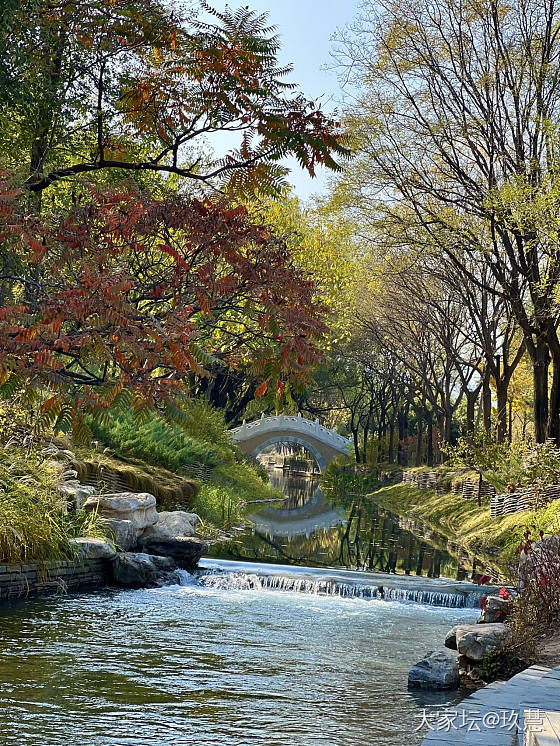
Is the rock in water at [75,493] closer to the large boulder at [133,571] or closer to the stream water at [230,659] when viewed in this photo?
the large boulder at [133,571]

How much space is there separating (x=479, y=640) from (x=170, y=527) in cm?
879

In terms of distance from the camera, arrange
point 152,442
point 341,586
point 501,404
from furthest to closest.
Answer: point 501,404 → point 152,442 → point 341,586

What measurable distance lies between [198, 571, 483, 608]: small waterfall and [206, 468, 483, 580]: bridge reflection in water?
2123 mm

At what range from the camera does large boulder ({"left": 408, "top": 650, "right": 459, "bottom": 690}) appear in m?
8.75

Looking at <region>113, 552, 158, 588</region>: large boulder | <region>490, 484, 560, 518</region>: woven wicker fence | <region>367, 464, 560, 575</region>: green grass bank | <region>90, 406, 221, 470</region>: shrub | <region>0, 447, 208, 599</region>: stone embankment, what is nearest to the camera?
<region>0, 447, 208, 599</region>: stone embankment

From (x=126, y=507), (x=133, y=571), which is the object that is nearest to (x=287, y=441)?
(x=126, y=507)

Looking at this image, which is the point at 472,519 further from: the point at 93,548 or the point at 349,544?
the point at 93,548

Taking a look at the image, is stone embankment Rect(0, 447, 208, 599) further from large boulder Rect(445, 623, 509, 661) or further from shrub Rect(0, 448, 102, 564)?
large boulder Rect(445, 623, 509, 661)

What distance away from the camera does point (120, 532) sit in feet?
48.6

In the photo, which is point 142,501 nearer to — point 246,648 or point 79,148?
point 246,648

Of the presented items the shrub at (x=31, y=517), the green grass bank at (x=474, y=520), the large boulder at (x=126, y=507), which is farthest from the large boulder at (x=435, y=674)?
the large boulder at (x=126, y=507)

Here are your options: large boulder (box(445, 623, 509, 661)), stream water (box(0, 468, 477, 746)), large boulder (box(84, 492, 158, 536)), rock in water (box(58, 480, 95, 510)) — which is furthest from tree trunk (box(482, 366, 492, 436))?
large boulder (box(445, 623, 509, 661))

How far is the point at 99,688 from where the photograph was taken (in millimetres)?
7734

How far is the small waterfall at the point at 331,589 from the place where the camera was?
48.3ft
